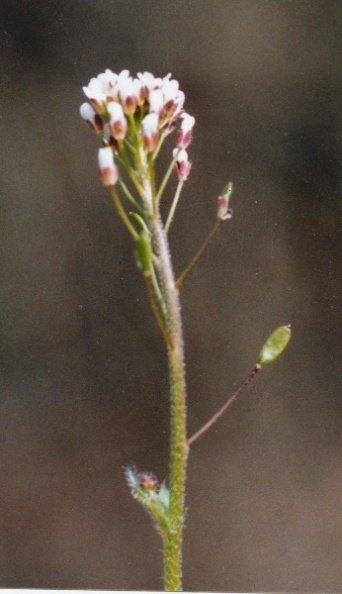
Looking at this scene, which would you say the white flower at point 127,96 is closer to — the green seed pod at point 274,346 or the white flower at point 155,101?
the white flower at point 155,101

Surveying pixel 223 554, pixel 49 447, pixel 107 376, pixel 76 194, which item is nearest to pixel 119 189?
pixel 76 194

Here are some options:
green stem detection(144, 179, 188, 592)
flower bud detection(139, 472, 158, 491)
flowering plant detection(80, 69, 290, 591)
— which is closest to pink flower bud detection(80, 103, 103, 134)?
flowering plant detection(80, 69, 290, 591)

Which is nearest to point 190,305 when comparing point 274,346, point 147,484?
point 274,346

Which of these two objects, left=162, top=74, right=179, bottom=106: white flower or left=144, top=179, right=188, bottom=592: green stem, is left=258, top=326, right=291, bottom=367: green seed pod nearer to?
left=144, top=179, right=188, bottom=592: green stem

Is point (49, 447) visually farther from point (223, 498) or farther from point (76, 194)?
point (76, 194)

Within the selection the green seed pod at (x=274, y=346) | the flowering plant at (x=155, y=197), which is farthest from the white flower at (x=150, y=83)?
the green seed pod at (x=274, y=346)

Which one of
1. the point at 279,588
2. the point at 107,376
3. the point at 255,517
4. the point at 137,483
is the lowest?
the point at 279,588
